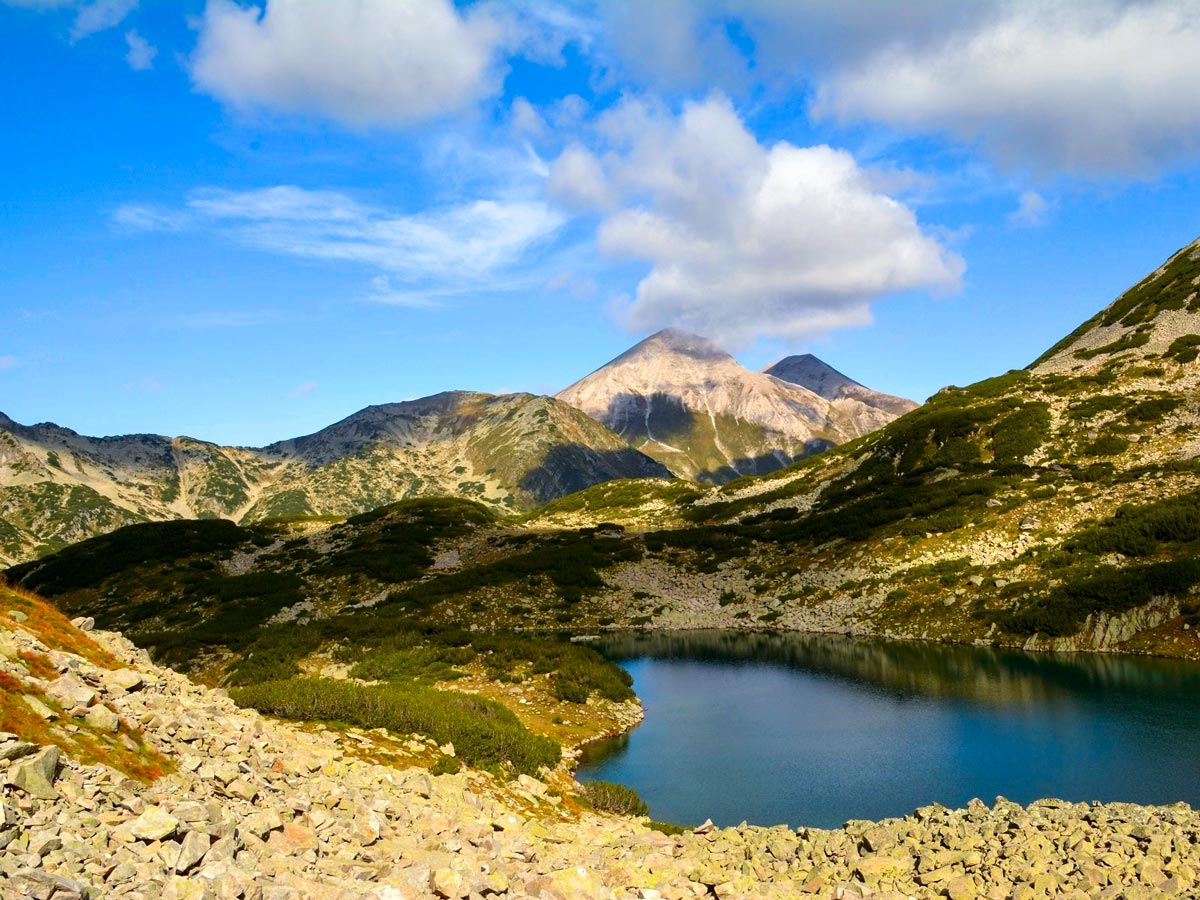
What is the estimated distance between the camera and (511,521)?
129250 mm

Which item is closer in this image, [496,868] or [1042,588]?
[496,868]

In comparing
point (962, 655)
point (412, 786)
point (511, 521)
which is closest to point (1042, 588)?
point (962, 655)

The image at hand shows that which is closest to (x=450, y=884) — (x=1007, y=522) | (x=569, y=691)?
(x=569, y=691)

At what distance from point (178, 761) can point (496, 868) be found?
664cm

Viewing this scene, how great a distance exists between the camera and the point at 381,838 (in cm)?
1527

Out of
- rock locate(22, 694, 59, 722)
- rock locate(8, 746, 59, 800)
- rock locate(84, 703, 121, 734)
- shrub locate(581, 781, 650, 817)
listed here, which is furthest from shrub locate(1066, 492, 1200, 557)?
rock locate(8, 746, 59, 800)

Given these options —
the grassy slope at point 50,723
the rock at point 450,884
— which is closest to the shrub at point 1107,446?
the rock at point 450,884

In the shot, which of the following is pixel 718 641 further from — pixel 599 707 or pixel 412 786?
pixel 412 786

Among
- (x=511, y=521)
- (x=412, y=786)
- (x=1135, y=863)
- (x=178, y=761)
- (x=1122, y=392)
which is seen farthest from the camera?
(x=511, y=521)

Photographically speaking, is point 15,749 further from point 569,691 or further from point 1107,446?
point 1107,446

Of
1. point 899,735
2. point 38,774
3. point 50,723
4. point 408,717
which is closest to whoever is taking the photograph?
point 38,774

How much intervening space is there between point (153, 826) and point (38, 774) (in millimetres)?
1873

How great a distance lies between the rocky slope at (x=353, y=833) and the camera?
430 inches

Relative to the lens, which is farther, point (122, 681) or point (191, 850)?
point (122, 681)
